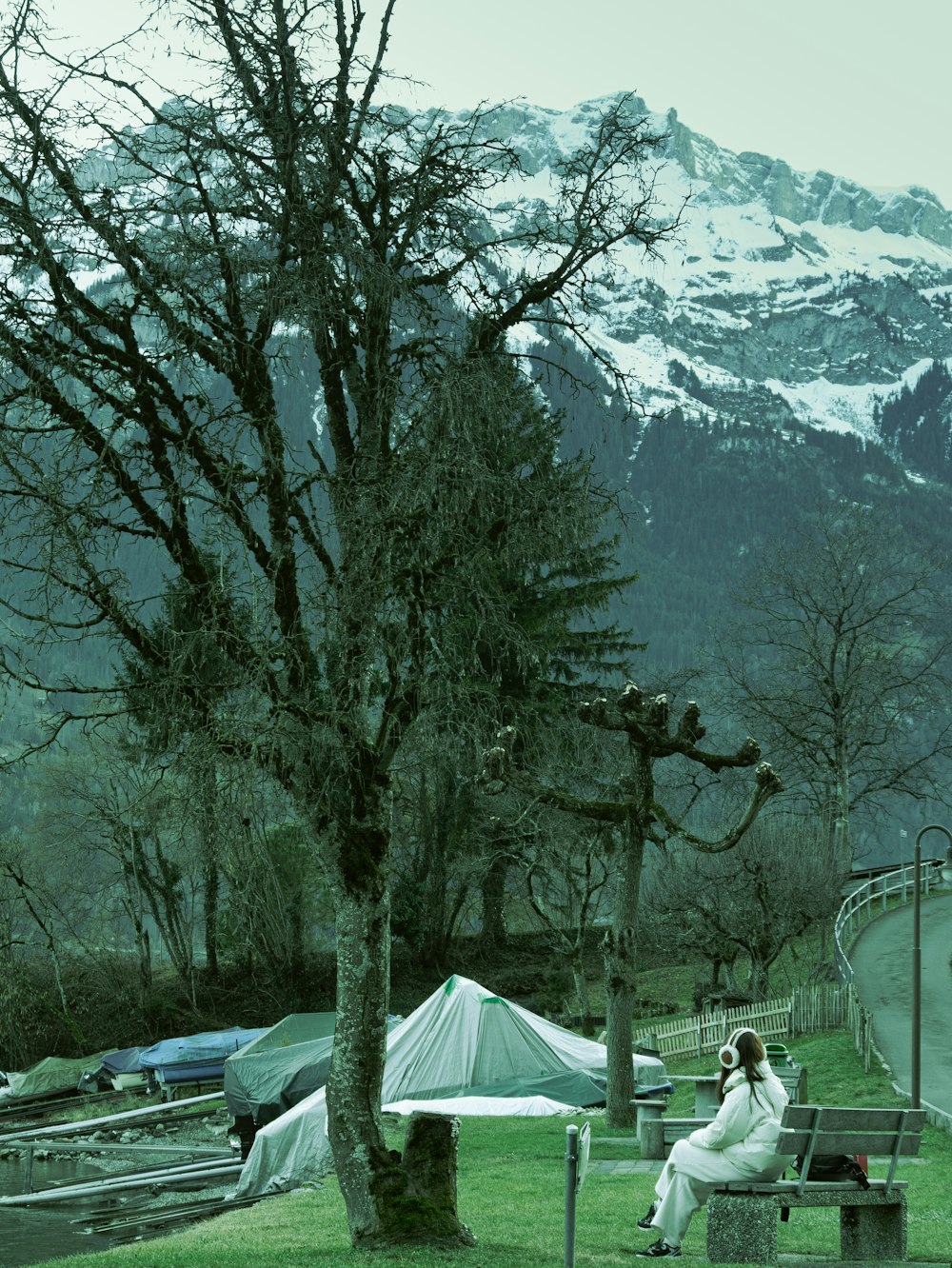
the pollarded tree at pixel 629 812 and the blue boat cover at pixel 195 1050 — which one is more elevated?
the pollarded tree at pixel 629 812

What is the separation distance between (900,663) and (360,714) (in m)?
39.0

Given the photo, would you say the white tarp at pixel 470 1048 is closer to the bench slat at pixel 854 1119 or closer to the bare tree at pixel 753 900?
the bare tree at pixel 753 900

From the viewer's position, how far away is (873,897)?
49.4 m

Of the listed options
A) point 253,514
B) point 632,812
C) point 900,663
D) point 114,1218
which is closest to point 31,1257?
point 114,1218

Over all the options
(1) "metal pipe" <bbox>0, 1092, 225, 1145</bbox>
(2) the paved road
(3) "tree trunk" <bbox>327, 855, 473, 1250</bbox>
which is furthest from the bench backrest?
(1) "metal pipe" <bbox>0, 1092, 225, 1145</bbox>

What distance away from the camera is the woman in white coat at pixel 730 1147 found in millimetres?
9711

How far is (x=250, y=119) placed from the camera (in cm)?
1031

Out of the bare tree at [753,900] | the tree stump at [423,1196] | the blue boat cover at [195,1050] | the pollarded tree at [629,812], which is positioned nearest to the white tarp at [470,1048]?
the pollarded tree at [629,812]

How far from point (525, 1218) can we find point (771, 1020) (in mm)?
20895

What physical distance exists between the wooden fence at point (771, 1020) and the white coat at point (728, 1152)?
20.7 metres

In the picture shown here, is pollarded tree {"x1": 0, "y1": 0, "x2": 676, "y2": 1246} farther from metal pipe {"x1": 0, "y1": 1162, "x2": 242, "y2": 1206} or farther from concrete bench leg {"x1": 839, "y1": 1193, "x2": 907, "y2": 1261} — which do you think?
metal pipe {"x1": 0, "y1": 1162, "x2": 242, "y2": 1206}

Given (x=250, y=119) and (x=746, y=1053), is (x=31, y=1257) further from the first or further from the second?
(x=250, y=119)

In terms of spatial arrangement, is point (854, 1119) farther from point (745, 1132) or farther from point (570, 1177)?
point (570, 1177)

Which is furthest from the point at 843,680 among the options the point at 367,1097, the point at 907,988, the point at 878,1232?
the point at 367,1097
